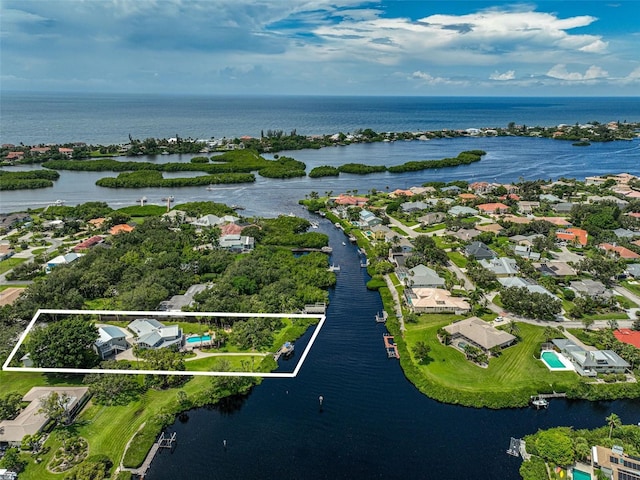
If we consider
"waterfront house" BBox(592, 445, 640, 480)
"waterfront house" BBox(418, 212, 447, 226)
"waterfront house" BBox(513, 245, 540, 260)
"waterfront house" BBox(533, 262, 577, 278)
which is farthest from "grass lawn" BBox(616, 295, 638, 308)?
"waterfront house" BBox(418, 212, 447, 226)

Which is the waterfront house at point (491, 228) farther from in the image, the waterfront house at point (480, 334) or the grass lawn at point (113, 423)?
the grass lawn at point (113, 423)

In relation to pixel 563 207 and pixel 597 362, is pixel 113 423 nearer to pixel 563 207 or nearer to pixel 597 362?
pixel 597 362

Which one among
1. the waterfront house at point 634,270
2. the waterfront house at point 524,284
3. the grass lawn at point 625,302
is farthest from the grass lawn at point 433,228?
the grass lawn at point 625,302

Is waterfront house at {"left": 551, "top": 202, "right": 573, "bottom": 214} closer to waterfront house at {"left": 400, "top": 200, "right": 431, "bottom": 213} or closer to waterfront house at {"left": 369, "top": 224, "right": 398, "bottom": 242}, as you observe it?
waterfront house at {"left": 400, "top": 200, "right": 431, "bottom": 213}

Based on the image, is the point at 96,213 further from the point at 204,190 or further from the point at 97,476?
the point at 97,476

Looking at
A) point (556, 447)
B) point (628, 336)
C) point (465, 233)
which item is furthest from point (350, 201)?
point (556, 447)
